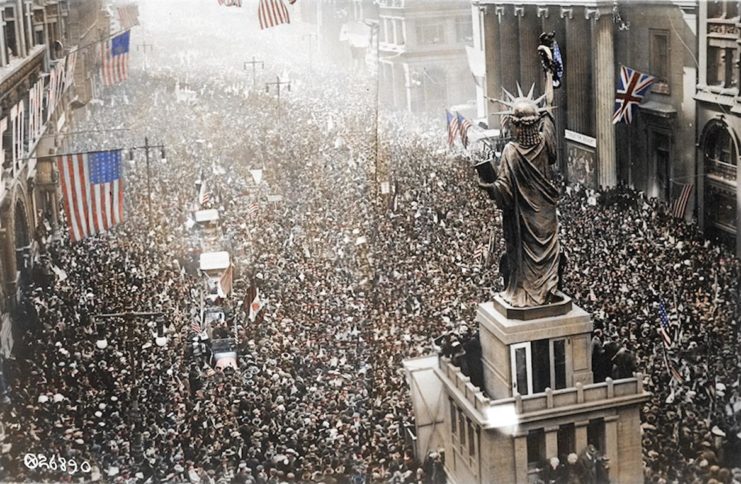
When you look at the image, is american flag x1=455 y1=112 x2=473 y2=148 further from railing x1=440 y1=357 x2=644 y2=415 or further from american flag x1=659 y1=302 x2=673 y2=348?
railing x1=440 y1=357 x2=644 y2=415

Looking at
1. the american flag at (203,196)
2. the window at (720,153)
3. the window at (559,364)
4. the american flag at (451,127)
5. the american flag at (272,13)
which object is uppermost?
the american flag at (272,13)

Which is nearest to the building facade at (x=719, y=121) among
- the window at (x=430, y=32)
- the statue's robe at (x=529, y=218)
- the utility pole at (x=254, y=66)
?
the statue's robe at (x=529, y=218)

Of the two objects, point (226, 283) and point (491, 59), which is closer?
point (491, 59)

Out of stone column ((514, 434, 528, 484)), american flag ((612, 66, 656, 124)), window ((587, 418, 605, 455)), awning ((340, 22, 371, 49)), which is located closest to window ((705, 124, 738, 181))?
american flag ((612, 66, 656, 124))

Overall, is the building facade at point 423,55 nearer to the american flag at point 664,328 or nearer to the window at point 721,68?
the window at point 721,68

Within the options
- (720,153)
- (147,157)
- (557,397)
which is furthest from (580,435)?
(147,157)

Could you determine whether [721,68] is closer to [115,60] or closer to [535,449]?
[535,449]
